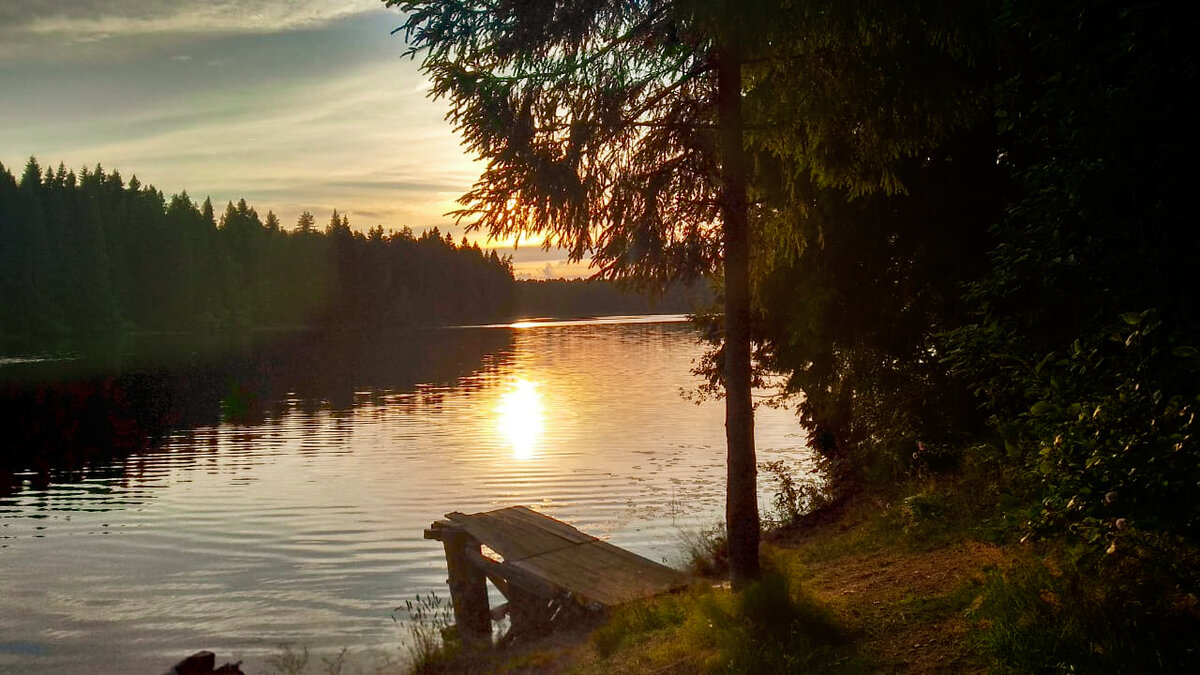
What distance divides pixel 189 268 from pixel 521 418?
376 ft

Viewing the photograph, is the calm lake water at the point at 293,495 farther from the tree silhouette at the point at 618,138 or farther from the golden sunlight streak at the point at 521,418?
the tree silhouette at the point at 618,138

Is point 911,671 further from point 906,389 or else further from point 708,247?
point 906,389

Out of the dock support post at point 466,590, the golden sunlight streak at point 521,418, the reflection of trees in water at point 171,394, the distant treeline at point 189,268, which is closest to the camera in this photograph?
the dock support post at point 466,590

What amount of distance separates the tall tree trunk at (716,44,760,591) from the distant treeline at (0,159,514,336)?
117 m

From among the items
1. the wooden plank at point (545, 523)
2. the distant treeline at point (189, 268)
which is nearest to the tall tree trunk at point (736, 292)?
the wooden plank at point (545, 523)

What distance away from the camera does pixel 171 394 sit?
151ft

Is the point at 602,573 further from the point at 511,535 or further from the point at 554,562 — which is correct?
the point at 511,535

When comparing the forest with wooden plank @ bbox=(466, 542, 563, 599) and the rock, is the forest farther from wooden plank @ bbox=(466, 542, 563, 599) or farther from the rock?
the rock

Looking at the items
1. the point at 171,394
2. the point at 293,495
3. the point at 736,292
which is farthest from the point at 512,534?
the point at 171,394

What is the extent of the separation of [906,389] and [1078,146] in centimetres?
1005

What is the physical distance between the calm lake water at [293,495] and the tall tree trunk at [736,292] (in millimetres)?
6112

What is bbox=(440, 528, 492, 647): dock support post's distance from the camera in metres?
13.6

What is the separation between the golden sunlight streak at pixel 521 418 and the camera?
3053 centimetres

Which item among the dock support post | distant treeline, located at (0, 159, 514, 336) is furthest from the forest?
distant treeline, located at (0, 159, 514, 336)
